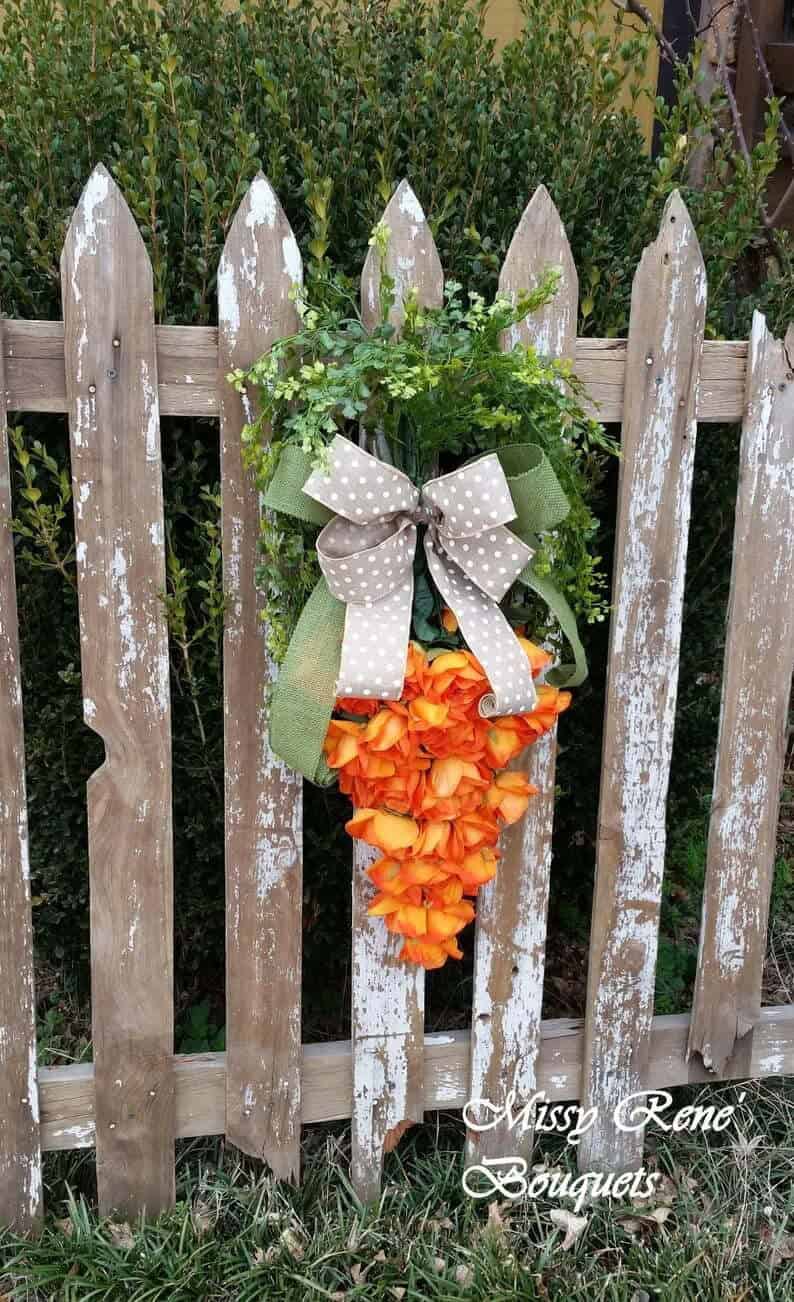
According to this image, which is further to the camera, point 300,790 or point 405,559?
point 300,790

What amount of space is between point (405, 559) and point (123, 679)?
1.97 feet

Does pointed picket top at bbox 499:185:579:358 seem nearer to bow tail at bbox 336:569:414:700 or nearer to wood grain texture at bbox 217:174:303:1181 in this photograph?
wood grain texture at bbox 217:174:303:1181

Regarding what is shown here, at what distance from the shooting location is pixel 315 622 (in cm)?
178

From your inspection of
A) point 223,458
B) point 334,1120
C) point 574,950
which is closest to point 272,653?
point 223,458

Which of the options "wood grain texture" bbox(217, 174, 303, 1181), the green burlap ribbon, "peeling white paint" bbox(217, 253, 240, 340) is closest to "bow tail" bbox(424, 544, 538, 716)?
the green burlap ribbon

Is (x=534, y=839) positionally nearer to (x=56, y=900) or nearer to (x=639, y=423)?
(x=639, y=423)

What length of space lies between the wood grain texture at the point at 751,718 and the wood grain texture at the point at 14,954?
1.36 meters

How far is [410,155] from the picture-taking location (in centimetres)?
217

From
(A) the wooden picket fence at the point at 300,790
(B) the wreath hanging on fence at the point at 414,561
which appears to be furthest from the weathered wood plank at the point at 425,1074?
(B) the wreath hanging on fence at the point at 414,561

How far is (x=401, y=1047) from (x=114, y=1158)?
601 millimetres

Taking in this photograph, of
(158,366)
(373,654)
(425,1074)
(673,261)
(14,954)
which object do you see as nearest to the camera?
(373,654)

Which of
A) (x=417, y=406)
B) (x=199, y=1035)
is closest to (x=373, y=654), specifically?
(x=417, y=406)

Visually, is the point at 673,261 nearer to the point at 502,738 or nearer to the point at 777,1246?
the point at 502,738

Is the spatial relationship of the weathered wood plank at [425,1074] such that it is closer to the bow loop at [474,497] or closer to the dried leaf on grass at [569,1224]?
the dried leaf on grass at [569,1224]
